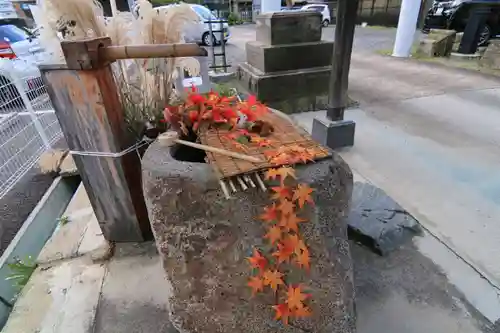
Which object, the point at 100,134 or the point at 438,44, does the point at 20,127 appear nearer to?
the point at 100,134

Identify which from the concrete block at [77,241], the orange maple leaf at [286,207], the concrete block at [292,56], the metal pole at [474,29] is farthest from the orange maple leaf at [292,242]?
the metal pole at [474,29]

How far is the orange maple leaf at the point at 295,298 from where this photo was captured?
4.20 feet

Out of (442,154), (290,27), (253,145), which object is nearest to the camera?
(253,145)

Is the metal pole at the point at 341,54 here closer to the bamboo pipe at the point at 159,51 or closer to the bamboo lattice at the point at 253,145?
the bamboo lattice at the point at 253,145

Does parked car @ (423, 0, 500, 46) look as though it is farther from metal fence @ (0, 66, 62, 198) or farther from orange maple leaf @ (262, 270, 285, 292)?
metal fence @ (0, 66, 62, 198)

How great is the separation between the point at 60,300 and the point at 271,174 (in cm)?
158

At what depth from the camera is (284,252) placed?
1.21m

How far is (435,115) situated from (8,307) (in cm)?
494

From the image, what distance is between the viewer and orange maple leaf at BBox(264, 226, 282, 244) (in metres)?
1.19

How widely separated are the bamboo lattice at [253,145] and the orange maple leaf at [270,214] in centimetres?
16

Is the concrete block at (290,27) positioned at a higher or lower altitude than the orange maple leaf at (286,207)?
higher

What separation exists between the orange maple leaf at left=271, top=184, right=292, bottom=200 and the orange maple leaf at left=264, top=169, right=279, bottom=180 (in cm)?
4

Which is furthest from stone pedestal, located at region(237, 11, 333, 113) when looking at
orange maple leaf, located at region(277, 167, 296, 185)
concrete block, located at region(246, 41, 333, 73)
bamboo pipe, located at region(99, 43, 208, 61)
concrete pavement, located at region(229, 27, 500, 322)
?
orange maple leaf, located at region(277, 167, 296, 185)

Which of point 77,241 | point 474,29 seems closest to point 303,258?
point 77,241
